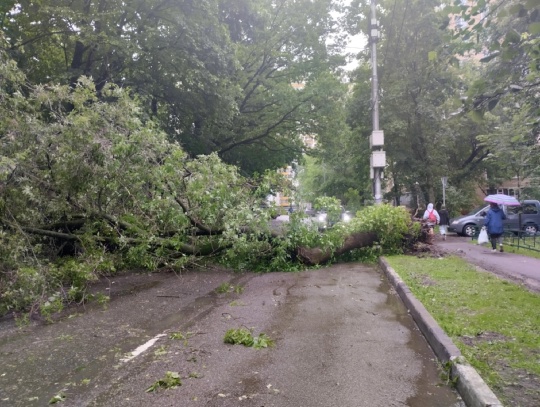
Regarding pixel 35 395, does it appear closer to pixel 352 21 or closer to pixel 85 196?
pixel 85 196

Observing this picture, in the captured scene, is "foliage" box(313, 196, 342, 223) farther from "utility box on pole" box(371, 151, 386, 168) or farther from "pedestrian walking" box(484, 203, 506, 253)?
"pedestrian walking" box(484, 203, 506, 253)

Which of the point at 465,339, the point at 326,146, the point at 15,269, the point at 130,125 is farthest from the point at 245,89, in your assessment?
the point at 465,339

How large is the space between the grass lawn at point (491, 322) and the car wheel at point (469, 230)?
11.6 meters

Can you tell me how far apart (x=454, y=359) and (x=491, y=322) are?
5.50 ft

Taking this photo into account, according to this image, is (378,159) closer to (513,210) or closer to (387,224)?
(387,224)

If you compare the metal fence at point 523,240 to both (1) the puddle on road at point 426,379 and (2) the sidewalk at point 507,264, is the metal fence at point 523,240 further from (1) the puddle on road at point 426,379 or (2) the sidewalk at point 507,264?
(1) the puddle on road at point 426,379

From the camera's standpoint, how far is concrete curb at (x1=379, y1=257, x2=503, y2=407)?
3.40 meters

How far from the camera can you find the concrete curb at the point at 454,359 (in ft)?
11.1

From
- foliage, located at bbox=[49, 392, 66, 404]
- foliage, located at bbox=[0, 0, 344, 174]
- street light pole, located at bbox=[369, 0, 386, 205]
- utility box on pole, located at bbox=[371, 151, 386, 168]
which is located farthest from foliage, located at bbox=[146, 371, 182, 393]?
utility box on pole, located at bbox=[371, 151, 386, 168]

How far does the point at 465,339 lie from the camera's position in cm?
481

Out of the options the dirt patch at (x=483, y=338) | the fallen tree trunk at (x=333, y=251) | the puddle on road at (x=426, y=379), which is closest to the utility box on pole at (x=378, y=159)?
the fallen tree trunk at (x=333, y=251)

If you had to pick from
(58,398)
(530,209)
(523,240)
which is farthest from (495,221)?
(58,398)

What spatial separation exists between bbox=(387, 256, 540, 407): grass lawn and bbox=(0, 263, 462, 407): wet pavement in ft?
1.30

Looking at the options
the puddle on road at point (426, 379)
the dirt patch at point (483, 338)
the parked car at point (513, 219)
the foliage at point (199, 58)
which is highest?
the foliage at point (199, 58)
